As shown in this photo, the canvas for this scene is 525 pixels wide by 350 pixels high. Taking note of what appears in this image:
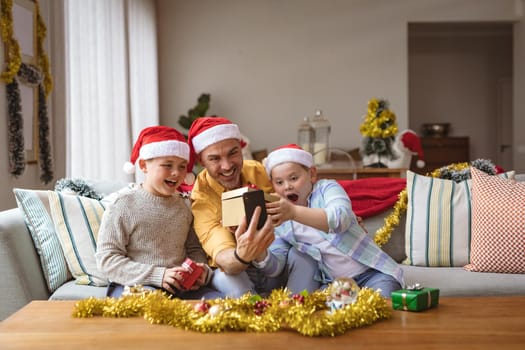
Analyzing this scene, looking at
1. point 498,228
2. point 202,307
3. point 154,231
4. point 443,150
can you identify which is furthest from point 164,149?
point 443,150

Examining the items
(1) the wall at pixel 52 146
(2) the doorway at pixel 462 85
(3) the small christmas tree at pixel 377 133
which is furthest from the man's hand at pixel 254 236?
(2) the doorway at pixel 462 85

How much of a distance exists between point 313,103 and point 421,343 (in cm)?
680

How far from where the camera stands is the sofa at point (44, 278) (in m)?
2.26

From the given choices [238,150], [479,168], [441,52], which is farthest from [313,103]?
[238,150]

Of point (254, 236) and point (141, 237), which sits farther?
point (141, 237)

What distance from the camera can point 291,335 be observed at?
161 centimetres

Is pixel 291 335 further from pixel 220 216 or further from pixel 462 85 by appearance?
pixel 462 85

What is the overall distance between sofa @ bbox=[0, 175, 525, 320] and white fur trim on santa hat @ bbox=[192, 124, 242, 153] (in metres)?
0.55

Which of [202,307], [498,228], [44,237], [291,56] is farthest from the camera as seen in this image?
[291,56]

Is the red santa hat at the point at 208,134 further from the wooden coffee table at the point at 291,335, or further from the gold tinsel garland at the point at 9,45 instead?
the gold tinsel garland at the point at 9,45

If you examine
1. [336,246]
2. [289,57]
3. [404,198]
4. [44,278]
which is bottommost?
[44,278]

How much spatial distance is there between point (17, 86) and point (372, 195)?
6.56 feet

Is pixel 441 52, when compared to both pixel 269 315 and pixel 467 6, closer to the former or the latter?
pixel 467 6

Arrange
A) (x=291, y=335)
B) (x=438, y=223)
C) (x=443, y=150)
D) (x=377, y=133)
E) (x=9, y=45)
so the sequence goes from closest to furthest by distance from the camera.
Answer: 1. (x=291, y=335)
2. (x=438, y=223)
3. (x=9, y=45)
4. (x=377, y=133)
5. (x=443, y=150)
